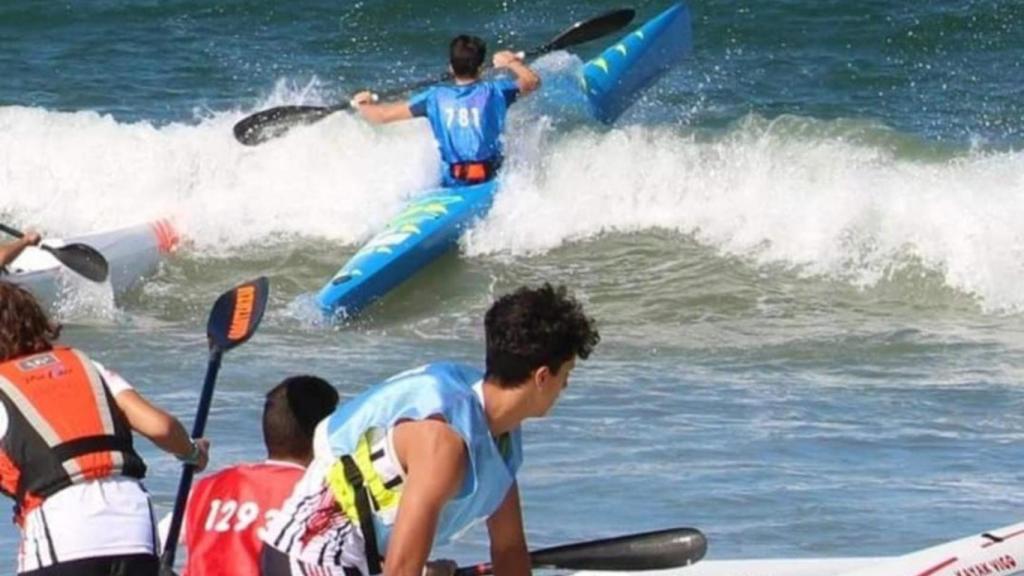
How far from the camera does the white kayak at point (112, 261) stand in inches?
420

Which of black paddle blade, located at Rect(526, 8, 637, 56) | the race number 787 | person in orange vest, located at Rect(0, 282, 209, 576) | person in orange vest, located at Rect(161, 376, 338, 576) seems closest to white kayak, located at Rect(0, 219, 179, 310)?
the race number 787

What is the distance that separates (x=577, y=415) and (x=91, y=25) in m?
10.8

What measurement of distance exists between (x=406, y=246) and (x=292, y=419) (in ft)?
22.8

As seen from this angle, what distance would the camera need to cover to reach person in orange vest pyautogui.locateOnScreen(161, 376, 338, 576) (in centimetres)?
436

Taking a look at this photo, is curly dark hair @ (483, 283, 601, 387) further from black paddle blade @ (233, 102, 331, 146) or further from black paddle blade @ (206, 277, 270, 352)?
black paddle blade @ (233, 102, 331, 146)

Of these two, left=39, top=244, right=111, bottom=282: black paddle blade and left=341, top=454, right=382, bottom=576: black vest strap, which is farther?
left=39, top=244, right=111, bottom=282: black paddle blade

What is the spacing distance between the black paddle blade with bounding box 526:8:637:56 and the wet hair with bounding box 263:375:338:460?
26.3 feet

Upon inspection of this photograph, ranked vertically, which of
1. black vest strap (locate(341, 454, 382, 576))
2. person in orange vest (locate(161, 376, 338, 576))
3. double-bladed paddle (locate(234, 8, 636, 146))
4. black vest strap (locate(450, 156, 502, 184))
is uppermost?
black vest strap (locate(341, 454, 382, 576))

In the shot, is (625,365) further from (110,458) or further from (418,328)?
(110,458)

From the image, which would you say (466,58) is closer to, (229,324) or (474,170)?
(474,170)

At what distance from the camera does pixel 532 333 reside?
3.74m

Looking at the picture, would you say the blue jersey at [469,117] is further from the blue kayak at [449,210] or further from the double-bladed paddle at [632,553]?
the double-bladed paddle at [632,553]

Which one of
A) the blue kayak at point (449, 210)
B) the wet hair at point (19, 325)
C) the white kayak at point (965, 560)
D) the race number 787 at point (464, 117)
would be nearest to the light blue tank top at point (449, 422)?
the wet hair at point (19, 325)

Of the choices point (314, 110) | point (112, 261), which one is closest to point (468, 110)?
point (314, 110)
